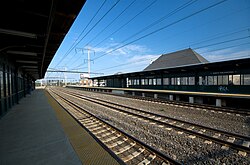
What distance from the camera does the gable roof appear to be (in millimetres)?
30562

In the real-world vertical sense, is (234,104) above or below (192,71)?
below

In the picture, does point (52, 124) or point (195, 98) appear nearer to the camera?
point (52, 124)

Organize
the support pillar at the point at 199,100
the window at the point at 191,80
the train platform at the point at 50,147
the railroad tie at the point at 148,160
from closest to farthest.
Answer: the train platform at the point at 50,147
the railroad tie at the point at 148,160
the support pillar at the point at 199,100
the window at the point at 191,80

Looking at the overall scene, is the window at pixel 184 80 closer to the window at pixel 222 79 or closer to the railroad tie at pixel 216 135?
the window at pixel 222 79

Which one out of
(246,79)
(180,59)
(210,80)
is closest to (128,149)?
(246,79)

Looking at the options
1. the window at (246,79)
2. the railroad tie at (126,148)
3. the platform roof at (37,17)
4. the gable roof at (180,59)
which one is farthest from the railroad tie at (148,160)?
the gable roof at (180,59)

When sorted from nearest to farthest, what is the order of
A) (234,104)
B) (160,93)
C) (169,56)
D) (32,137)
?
(32,137) < (234,104) < (160,93) < (169,56)

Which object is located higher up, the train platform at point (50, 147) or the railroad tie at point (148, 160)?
the train platform at point (50, 147)

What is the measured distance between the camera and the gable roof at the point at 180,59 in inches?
1203

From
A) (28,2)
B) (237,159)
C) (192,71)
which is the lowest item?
(237,159)

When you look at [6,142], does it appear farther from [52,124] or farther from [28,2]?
[28,2]

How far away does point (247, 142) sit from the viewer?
14.9 ft

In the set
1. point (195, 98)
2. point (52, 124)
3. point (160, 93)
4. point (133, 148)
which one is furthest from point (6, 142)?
point (160, 93)

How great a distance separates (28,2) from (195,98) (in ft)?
48.6
